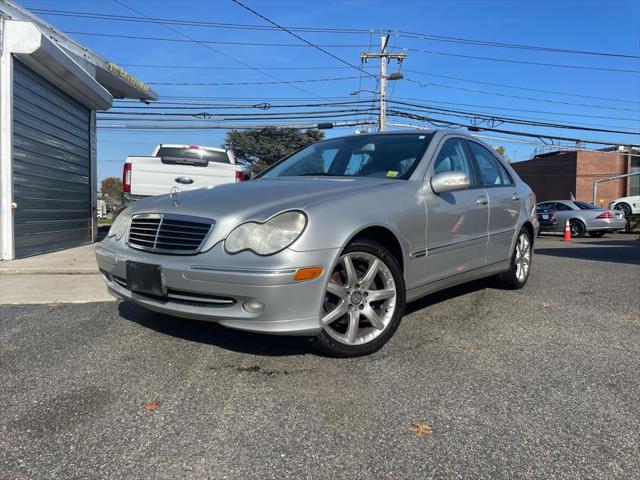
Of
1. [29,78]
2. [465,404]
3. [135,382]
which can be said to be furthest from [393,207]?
[29,78]

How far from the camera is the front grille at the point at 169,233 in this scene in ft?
10.1

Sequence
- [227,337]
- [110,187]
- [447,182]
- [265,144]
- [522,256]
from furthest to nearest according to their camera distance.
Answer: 1. [110,187]
2. [265,144]
3. [522,256]
4. [447,182]
5. [227,337]

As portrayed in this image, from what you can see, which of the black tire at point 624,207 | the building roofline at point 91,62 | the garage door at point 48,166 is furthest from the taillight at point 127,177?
the black tire at point 624,207

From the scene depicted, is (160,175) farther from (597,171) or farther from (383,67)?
(597,171)

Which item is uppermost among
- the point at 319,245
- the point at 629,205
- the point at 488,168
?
the point at 488,168

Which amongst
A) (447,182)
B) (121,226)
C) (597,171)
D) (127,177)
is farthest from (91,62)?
(597,171)

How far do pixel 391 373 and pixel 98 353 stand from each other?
77.6 inches

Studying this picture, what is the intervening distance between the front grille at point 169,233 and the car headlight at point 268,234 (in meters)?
0.21

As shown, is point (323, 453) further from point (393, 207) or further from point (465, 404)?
point (393, 207)

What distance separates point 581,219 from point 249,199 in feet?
60.0

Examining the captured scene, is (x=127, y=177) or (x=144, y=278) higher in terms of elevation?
(x=127, y=177)

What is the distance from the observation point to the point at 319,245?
9.70 ft

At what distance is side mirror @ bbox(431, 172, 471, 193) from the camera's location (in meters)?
3.82

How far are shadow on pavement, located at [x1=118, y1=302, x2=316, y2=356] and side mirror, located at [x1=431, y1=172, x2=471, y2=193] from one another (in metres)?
1.51
